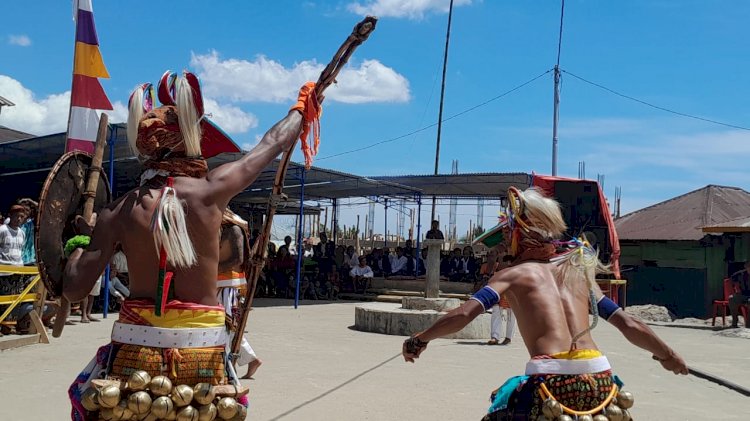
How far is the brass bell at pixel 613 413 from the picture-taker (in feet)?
10.2

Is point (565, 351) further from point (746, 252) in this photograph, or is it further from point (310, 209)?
point (310, 209)

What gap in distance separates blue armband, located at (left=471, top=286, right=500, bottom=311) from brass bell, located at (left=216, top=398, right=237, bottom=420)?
3.78 feet

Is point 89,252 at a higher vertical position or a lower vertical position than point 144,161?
lower

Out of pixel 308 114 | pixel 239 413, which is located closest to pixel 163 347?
pixel 239 413

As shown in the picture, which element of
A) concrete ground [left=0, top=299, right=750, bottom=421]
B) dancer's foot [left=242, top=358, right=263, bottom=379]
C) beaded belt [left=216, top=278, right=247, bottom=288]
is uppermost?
beaded belt [left=216, top=278, right=247, bottom=288]

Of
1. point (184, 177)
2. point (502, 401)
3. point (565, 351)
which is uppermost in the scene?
point (184, 177)

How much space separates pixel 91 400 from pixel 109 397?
0.35 feet

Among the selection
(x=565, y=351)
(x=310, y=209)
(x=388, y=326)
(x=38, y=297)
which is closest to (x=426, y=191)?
(x=310, y=209)

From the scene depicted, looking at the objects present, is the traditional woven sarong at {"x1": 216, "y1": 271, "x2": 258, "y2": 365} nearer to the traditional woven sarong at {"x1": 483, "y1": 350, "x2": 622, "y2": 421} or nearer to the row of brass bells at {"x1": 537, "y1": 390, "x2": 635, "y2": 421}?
the traditional woven sarong at {"x1": 483, "y1": 350, "x2": 622, "y2": 421}

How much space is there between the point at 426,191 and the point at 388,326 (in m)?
10.3

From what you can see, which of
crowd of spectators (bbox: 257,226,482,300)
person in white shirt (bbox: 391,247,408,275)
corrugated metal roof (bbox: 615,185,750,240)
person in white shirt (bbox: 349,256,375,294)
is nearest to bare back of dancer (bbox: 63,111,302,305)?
crowd of spectators (bbox: 257,226,482,300)

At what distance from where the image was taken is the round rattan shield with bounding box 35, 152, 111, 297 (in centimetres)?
289

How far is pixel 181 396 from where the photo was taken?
2.65 metres

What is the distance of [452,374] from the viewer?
8273 mm
